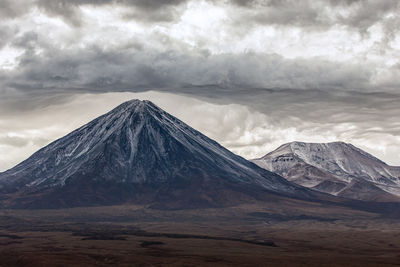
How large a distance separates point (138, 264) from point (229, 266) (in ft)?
98.4

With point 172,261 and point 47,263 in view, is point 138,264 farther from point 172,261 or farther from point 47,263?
point 47,263

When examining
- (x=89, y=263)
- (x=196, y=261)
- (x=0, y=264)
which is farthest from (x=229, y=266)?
(x=0, y=264)

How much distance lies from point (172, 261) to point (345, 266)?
56611 mm

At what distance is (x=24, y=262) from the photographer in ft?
637

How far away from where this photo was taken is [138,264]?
190750mm

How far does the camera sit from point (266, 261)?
7726 inches

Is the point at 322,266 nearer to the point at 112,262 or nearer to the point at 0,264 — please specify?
the point at 112,262

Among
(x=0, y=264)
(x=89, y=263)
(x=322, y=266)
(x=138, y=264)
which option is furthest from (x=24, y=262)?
(x=322, y=266)

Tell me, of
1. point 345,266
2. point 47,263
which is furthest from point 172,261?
point 345,266

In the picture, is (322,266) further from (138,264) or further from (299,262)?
(138,264)

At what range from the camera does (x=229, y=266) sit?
610ft

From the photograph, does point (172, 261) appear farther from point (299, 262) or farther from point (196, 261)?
point (299, 262)

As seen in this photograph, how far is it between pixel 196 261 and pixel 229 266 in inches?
535

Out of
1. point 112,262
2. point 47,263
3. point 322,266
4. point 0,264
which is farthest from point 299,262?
point 0,264
